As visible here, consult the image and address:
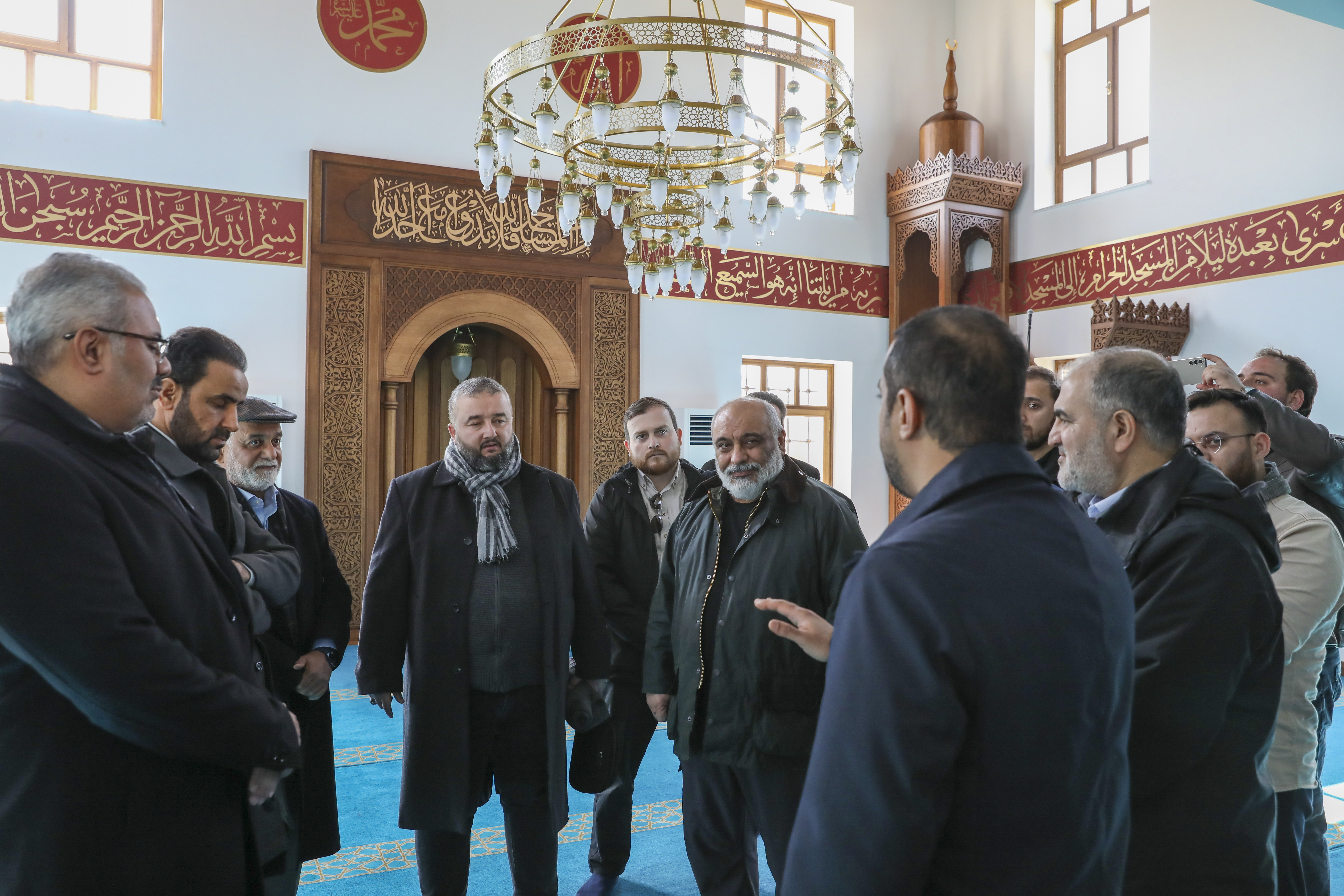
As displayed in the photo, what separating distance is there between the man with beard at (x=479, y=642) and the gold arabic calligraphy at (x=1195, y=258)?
5393mm

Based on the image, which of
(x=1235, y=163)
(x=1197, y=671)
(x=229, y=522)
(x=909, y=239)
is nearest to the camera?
(x=1197, y=671)

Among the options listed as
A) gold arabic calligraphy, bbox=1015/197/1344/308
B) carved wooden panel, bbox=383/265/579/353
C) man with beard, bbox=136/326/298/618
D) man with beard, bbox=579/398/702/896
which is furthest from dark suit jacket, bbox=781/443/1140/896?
gold arabic calligraphy, bbox=1015/197/1344/308

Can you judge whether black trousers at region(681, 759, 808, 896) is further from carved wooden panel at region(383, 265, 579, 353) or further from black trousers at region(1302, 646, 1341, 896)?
carved wooden panel at region(383, 265, 579, 353)

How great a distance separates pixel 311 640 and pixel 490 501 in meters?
0.54

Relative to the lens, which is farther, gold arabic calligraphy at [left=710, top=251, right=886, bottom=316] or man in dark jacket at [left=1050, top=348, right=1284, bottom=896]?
gold arabic calligraphy at [left=710, top=251, right=886, bottom=316]

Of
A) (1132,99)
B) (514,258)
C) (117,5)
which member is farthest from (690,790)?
(1132,99)

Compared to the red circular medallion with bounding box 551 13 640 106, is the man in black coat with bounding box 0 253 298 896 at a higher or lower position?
lower

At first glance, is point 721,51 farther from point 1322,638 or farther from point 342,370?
point 342,370

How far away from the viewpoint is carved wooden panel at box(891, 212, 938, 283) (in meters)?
7.55

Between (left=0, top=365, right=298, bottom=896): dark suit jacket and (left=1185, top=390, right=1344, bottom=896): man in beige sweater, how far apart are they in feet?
6.10

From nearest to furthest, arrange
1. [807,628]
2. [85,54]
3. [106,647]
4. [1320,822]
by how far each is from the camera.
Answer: [106,647]
[807,628]
[1320,822]
[85,54]

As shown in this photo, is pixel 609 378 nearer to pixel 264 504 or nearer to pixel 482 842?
pixel 482 842

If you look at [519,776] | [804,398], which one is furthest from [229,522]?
[804,398]

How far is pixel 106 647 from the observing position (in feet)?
3.78
